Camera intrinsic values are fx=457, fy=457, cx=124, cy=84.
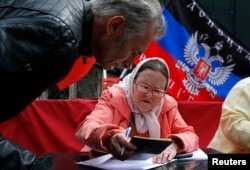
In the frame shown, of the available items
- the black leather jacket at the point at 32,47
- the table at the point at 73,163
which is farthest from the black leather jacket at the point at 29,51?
the table at the point at 73,163

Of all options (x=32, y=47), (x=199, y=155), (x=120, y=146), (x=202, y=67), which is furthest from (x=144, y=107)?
(x=202, y=67)

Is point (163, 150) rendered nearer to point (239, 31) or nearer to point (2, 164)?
point (2, 164)

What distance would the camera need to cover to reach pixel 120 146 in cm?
165

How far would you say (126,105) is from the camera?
7.71 feet

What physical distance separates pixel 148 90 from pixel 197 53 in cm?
164

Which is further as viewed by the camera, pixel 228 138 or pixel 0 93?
pixel 228 138

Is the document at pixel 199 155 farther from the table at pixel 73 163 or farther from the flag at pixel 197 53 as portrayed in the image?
the flag at pixel 197 53

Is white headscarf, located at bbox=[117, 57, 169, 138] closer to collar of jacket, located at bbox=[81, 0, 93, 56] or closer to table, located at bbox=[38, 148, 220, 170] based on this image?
table, located at bbox=[38, 148, 220, 170]

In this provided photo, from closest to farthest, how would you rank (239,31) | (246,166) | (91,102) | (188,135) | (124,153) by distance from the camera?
(246,166) < (124,153) < (188,135) < (91,102) < (239,31)

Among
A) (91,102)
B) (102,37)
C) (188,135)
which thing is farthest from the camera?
(91,102)

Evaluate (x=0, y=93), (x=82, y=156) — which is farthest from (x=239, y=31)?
(x=0, y=93)

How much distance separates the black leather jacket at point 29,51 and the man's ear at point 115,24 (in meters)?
0.14

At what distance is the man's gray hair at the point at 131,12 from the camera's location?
1.25 meters

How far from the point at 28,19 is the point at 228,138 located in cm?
155
